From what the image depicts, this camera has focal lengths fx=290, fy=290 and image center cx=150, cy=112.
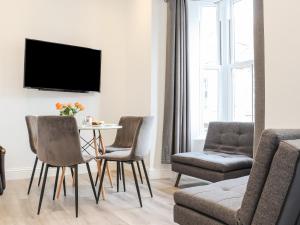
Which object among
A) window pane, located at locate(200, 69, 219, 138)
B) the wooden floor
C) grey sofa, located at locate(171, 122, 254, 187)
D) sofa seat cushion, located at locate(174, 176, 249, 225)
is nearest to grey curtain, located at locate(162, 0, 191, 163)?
grey sofa, located at locate(171, 122, 254, 187)

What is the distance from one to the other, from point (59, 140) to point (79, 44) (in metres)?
2.57

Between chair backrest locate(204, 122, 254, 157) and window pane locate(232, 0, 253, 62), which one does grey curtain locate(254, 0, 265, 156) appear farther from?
window pane locate(232, 0, 253, 62)

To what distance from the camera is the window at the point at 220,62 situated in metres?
4.40

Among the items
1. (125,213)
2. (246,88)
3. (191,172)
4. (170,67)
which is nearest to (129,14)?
(170,67)

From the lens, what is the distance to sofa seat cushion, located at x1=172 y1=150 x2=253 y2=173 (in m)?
3.24

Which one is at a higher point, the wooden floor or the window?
the window

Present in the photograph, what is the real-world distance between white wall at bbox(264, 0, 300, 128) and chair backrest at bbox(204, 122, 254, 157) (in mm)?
1568

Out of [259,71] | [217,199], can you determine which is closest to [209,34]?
[259,71]

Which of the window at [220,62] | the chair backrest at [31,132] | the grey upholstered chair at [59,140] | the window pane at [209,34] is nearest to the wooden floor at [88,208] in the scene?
the grey upholstered chair at [59,140]

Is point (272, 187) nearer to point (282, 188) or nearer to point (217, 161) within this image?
point (282, 188)

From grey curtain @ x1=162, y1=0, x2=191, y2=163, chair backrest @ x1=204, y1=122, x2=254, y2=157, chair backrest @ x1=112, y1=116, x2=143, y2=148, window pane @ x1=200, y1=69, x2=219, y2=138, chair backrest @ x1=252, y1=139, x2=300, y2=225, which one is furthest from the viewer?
window pane @ x1=200, y1=69, x2=219, y2=138

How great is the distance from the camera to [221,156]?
3.64m

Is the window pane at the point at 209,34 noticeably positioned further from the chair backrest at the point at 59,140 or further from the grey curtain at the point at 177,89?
the chair backrest at the point at 59,140

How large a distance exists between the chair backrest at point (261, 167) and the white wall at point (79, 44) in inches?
124
